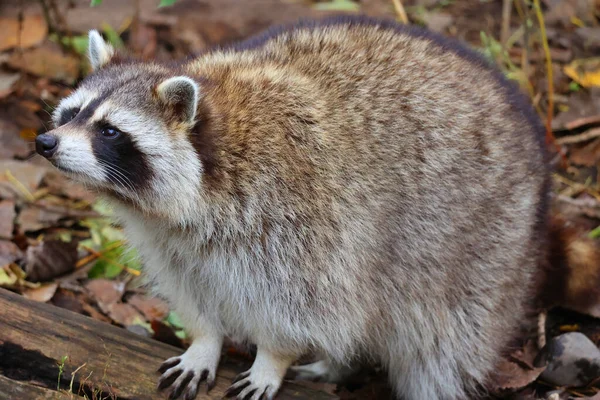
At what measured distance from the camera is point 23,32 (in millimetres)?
7930

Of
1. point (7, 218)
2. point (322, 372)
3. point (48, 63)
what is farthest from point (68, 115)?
point (48, 63)

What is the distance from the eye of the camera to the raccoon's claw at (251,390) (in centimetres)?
443

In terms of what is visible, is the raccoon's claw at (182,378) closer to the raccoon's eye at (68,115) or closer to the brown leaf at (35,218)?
the raccoon's eye at (68,115)

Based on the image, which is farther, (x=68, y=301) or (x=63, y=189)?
(x=63, y=189)

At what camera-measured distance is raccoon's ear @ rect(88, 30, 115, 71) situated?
440 centimetres

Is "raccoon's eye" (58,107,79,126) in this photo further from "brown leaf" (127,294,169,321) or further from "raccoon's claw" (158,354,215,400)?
"brown leaf" (127,294,169,321)

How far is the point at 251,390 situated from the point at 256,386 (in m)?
0.04

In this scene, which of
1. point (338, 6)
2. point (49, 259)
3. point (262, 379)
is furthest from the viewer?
point (338, 6)

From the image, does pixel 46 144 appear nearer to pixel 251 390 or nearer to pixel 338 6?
pixel 251 390

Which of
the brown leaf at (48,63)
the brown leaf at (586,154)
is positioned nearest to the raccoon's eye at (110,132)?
the brown leaf at (48,63)

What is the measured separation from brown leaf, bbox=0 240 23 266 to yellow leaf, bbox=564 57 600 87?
5.06 m

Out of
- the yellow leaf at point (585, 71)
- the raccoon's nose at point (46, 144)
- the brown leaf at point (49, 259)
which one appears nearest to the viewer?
the raccoon's nose at point (46, 144)

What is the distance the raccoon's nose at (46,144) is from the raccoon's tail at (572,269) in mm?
3099

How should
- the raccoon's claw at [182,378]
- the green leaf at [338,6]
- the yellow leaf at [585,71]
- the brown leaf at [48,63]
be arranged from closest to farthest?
the raccoon's claw at [182,378], the yellow leaf at [585,71], the brown leaf at [48,63], the green leaf at [338,6]
